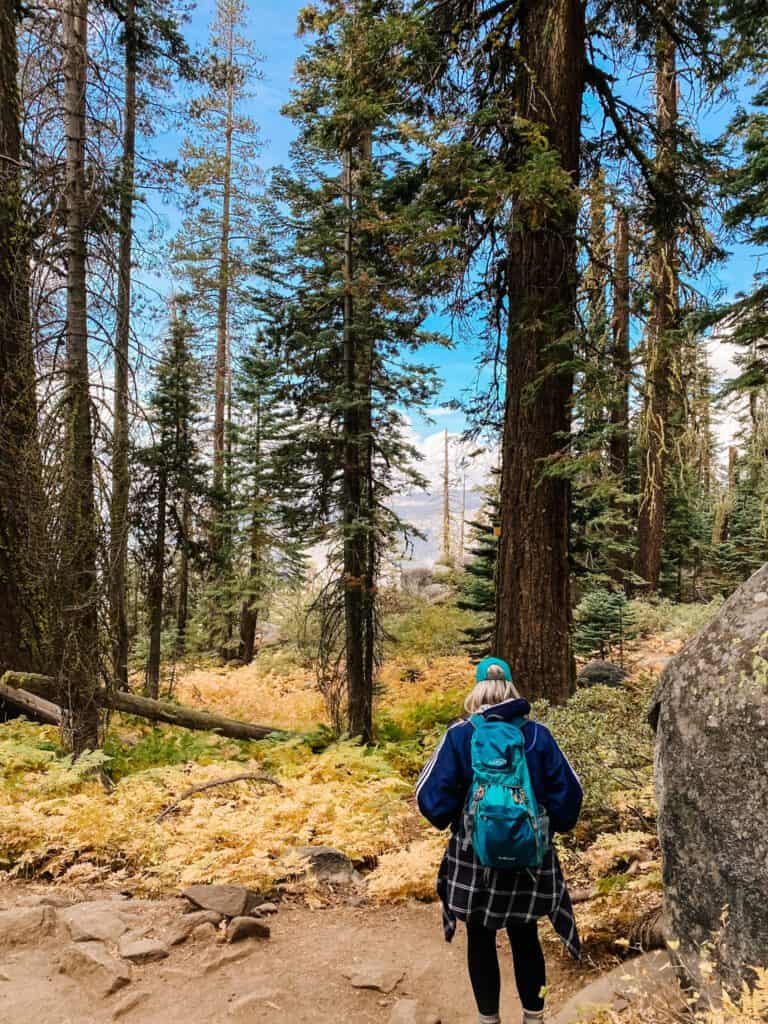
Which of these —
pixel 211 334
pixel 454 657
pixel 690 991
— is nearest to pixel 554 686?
pixel 690 991

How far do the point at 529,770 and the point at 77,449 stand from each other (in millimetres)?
5358

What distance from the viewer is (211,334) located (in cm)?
2214

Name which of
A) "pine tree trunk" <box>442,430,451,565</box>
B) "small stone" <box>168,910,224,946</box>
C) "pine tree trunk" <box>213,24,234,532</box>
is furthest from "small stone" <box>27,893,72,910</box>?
"pine tree trunk" <box>442,430,451,565</box>

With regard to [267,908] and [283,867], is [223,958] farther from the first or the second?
[283,867]

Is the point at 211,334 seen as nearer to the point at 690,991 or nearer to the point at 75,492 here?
the point at 75,492

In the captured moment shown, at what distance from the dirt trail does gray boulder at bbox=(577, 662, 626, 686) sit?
6544mm

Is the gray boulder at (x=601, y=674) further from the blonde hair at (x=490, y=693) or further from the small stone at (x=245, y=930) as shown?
the blonde hair at (x=490, y=693)

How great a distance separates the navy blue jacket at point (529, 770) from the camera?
295 centimetres

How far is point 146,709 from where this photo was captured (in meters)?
9.12

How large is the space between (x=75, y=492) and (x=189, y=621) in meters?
15.4

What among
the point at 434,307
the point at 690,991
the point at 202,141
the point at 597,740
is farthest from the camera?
the point at 202,141

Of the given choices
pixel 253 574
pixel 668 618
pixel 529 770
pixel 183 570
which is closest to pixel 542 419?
pixel 529 770

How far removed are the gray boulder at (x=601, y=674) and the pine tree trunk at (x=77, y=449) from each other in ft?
23.8

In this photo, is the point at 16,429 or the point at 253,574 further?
the point at 253,574
